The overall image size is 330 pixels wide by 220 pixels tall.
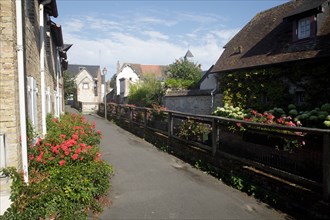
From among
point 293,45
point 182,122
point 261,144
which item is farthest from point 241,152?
point 293,45

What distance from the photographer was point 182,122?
9.95m

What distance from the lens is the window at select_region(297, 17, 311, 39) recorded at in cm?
1426

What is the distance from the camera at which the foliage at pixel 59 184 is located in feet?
13.3

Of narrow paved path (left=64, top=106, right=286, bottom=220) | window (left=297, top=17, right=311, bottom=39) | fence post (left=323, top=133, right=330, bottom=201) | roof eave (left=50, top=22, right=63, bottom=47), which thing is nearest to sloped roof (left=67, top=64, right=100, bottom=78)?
roof eave (left=50, top=22, right=63, bottom=47)

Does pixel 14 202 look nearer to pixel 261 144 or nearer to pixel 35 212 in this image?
pixel 35 212

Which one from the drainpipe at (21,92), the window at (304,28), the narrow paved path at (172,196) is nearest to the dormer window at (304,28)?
the window at (304,28)

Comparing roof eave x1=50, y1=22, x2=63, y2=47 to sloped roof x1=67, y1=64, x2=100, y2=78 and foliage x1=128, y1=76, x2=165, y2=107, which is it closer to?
foliage x1=128, y1=76, x2=165, y2=107

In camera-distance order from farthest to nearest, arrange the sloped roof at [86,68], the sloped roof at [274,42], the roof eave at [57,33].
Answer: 1. the sloped roof at [86,68]
2. the sloped roof at [274,42]
3. the roof eave at [57,33]

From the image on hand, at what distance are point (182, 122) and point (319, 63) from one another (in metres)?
7.25

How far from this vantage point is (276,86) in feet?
48.4

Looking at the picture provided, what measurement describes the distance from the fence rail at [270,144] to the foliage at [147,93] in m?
18.2

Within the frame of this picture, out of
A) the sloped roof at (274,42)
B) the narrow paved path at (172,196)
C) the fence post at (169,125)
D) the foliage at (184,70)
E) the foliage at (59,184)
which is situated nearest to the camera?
the foliage at (59,184)

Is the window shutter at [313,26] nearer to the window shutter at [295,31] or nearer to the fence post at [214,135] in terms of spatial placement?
the window shutter at [295,31]

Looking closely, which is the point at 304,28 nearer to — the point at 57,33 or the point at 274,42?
the point at 274,42
